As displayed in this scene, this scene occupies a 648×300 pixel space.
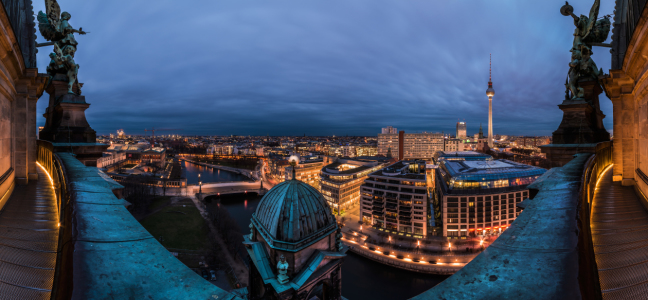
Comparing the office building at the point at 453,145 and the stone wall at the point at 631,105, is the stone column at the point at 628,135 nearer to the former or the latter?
the stone wall at the point at 631,105

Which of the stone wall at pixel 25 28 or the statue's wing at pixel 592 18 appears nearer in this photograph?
the stone wall at pixel 25 28

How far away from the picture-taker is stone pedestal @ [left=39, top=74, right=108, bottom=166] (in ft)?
27.3

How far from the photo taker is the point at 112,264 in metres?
2.52

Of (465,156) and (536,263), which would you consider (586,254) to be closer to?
(536,263)

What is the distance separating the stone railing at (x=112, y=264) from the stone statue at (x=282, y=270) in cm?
100

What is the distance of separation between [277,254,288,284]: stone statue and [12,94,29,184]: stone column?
17.8 feet

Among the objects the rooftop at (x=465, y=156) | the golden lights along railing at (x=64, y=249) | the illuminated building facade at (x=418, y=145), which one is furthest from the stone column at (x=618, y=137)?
the illuminated building facade at (x=418, y=145)

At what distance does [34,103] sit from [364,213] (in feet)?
118

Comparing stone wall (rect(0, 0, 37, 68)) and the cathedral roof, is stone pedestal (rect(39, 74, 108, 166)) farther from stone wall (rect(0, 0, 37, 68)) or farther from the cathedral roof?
the cathedral roof

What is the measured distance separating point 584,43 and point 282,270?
386 inches

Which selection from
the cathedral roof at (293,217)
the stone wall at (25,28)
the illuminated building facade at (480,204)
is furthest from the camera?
the illuminated building facade at (480,204)

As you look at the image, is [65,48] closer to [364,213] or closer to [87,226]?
[87,226]

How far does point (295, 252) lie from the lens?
3.80m

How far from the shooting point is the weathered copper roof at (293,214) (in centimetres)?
391
